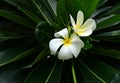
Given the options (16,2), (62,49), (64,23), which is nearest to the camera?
(62,49)

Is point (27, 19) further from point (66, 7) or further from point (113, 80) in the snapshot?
point (113, 80)

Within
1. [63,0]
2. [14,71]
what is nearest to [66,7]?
[63,0]

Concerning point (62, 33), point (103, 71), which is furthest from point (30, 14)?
point (103, 71)

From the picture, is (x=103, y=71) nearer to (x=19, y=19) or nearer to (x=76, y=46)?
(x=76, y=46)

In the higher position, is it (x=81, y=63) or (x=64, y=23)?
(x=64, y=23)

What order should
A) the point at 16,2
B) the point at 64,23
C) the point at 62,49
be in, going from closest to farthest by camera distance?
the point at 62,49 → the point at 64,23 → the point at 16,2

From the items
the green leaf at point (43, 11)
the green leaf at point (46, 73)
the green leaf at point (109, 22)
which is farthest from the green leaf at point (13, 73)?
the green leaf at point (109, 22)

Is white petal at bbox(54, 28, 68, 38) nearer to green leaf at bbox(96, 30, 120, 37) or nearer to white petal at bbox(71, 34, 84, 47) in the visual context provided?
white petal at bbox(71, 34, 84, 47)

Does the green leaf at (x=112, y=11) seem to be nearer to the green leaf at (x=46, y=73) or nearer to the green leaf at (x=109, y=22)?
the green leaf at (x=109, y=22)
